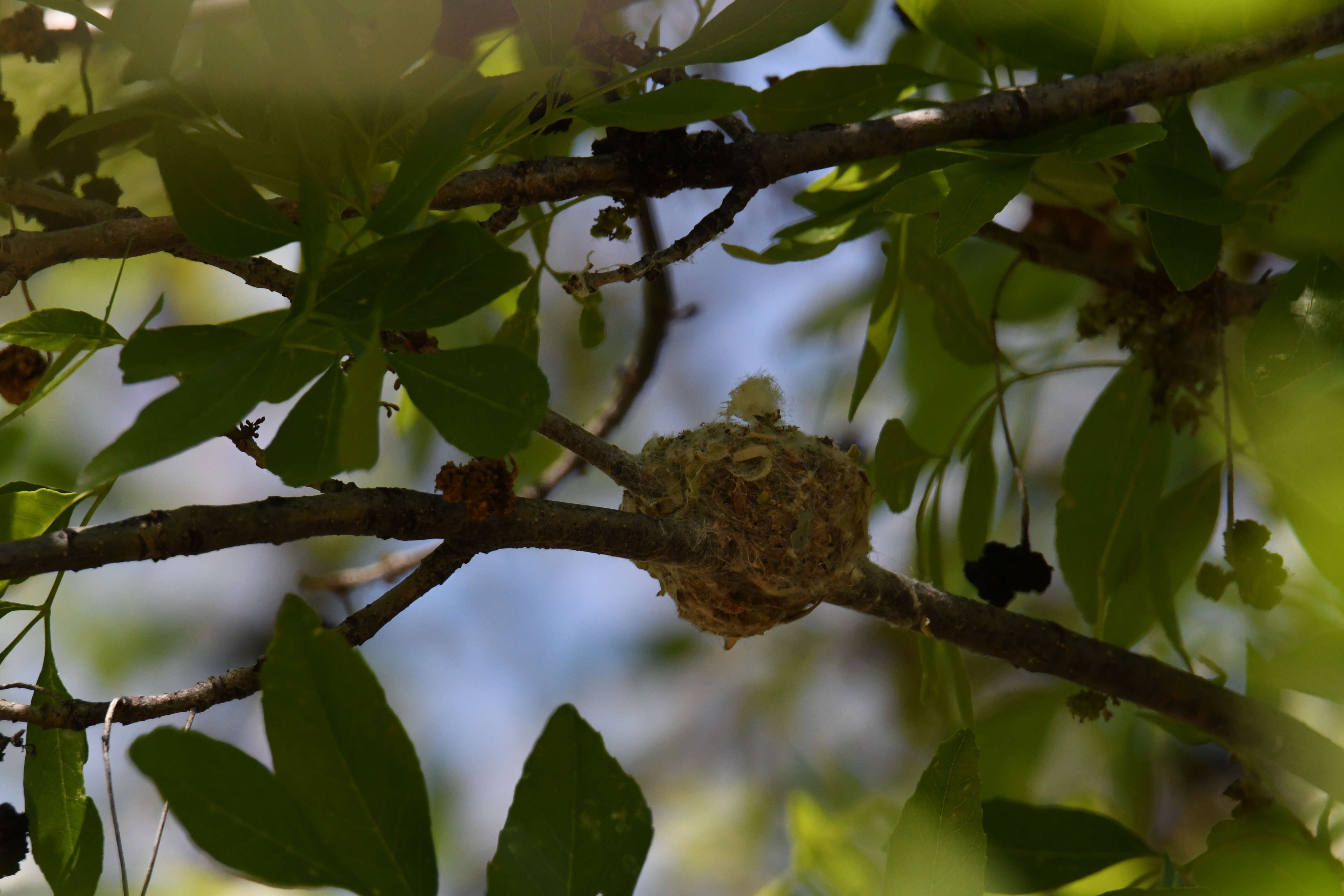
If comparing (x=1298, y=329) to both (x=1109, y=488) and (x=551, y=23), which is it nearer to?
(x=1109, y=488)

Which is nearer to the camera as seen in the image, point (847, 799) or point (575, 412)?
point (847, 799)

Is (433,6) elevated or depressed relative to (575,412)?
depressed

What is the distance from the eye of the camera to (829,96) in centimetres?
106

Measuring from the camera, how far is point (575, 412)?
8.24 ft

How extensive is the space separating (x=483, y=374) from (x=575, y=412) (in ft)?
6.42

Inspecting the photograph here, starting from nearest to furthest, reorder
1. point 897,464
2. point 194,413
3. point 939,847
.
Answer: point 194,413, point 939,847, point 897,464

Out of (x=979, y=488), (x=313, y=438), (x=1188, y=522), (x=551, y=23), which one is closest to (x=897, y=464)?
(x=979, y=488)

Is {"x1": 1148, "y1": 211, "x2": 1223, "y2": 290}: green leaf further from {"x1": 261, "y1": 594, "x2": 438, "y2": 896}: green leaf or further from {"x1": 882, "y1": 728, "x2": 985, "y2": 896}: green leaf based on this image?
{"x1": 261, "y1": 594, "x2": 438, "y2": 896}: green leaf

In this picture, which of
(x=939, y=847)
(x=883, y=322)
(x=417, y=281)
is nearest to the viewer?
(x=417, y=281)

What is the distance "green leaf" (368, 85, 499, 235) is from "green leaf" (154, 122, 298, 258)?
0.07 metres

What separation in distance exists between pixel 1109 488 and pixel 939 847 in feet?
2.54

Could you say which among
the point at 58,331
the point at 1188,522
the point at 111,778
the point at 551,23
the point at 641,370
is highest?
the point at 641,370

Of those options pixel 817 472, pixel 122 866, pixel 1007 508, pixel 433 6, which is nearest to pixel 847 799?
pixel 1007 508

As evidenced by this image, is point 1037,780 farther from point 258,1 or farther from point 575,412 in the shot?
point 258,1
